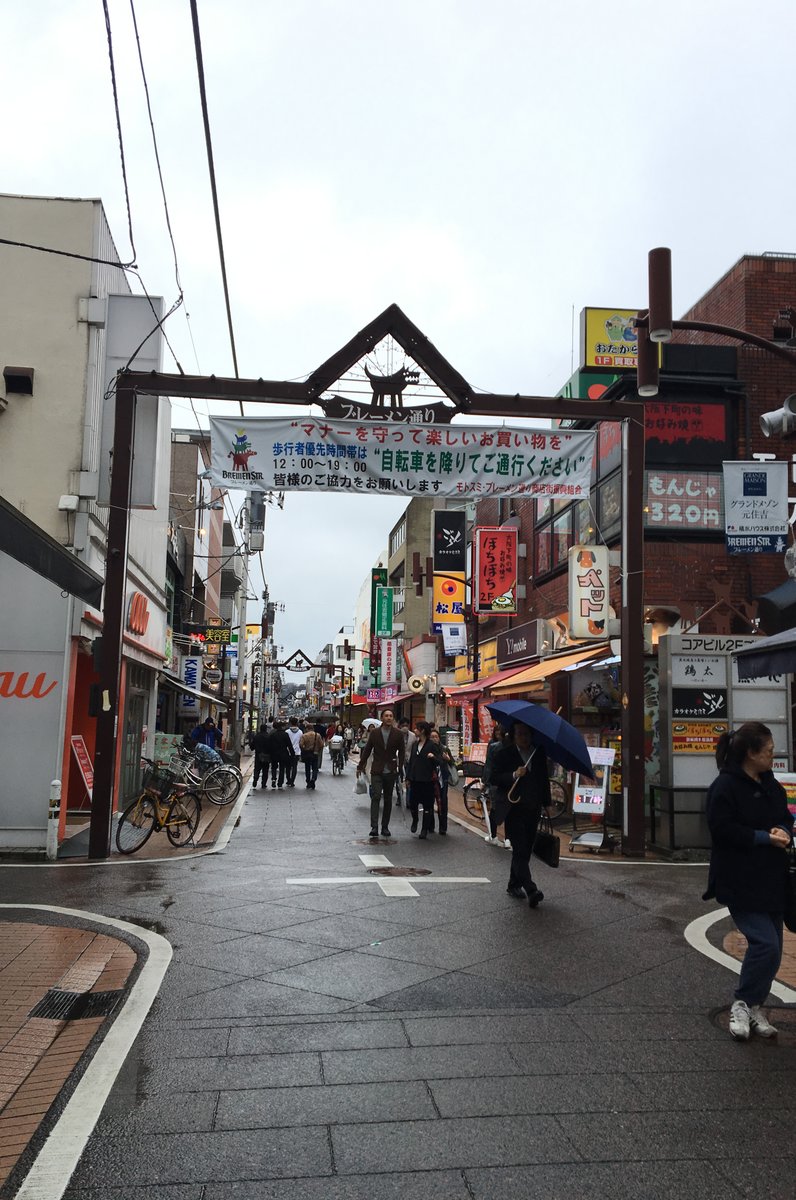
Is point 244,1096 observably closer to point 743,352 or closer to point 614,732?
point 614,732

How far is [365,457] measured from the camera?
13.9 meters

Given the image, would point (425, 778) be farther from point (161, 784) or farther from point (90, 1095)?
point (90, 1095)

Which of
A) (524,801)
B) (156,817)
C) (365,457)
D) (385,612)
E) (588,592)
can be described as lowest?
(156,817)

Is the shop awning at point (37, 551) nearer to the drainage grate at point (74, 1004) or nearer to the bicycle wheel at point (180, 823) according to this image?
the drainage grate at point (74, 1004)

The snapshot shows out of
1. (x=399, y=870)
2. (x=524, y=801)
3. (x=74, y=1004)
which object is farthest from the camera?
(x=399, y=870)

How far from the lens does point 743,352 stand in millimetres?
20422

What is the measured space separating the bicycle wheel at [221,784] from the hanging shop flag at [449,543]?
1541 centimetres

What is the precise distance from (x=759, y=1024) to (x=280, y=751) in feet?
76.0

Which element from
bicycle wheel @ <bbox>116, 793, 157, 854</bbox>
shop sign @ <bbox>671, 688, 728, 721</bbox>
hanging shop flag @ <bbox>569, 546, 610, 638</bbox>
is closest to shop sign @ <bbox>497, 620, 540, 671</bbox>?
hanging shop flag @ <bbox>569, 546, 610, 638</bbox>

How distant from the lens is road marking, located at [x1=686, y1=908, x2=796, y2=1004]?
6.57 metres

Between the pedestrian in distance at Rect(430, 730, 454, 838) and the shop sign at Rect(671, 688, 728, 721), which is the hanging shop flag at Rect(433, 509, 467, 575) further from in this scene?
the shop sign at Rect(671, 688, 728, 721)

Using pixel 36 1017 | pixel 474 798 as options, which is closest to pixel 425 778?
→ pixel 474 798

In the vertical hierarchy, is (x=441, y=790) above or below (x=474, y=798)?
above

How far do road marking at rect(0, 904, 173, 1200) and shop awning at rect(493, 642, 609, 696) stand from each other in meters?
12.2
